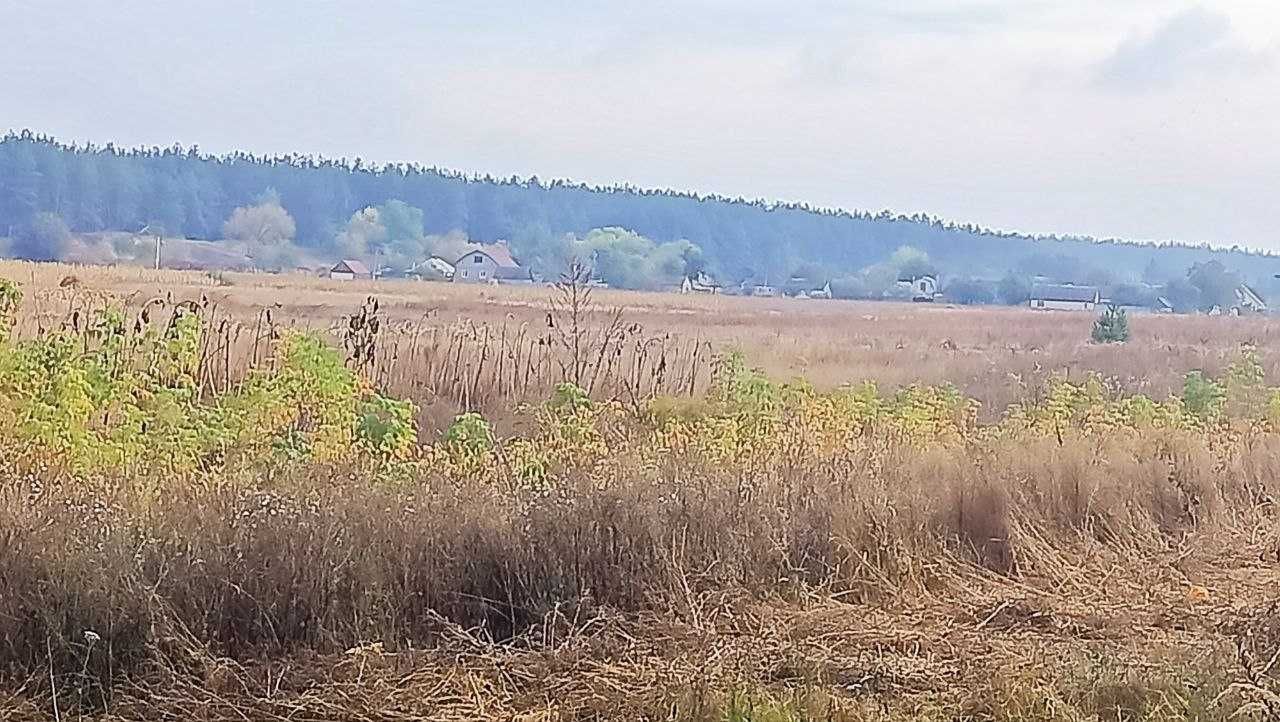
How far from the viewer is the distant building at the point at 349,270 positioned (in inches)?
650

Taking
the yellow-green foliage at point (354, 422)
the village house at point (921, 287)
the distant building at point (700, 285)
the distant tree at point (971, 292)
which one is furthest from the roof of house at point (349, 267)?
the distant tree at point (971, 292)

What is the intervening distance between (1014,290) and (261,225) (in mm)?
10829

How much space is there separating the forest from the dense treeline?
0.03 meters

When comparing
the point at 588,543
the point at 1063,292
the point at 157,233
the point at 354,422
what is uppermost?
→ the point at 1063,292

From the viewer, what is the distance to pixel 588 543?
6.18 metres

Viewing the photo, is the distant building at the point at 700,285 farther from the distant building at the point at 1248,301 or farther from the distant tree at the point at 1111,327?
the distant building at the point at 1248,301

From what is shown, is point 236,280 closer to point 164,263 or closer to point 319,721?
point 164,263

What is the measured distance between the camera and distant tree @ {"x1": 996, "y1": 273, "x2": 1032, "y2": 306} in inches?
804

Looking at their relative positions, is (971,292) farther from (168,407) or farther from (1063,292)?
(168,407)

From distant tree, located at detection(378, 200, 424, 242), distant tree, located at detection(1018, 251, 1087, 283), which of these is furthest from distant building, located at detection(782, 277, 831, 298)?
distant tree, located at detection(378, 200, 424, 242)

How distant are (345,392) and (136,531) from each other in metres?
2.55

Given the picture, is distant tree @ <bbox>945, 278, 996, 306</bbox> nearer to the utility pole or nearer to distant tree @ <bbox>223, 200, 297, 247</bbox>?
distant tree @ <bbox>223, 200, 297, 247</bbox>

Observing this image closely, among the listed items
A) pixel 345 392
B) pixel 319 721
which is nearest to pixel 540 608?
pixel 319 721

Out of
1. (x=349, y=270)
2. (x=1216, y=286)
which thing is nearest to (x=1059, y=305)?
(x=1216, y=286)
